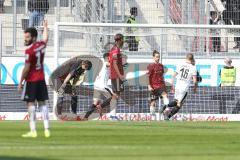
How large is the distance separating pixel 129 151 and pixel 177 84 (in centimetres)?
1289

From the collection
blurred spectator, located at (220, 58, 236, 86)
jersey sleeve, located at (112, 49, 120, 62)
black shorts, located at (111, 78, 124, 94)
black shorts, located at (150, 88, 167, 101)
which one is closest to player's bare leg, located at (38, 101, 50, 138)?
jersey sleeve, located at (112, 49, 120, 62)

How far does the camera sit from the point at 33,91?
53.2 ft

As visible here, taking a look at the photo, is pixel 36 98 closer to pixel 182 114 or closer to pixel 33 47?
pixel 33 47

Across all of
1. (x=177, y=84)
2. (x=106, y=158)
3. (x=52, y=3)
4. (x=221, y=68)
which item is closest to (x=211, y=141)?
(x=106, y=158)

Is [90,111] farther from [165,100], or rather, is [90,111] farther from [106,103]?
[165,100]

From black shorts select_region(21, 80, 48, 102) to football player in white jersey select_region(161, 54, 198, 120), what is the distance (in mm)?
9831

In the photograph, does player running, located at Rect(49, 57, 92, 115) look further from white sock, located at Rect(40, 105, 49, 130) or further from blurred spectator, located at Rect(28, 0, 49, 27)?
white sock, located at Rect(40, 105, 49, 130)

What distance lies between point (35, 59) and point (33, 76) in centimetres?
34

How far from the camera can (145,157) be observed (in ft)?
40.0

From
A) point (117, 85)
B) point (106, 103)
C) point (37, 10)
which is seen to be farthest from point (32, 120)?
point (37, 10)

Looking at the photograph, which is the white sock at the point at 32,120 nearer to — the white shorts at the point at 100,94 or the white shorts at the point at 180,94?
the white shorts at the point at 100,94

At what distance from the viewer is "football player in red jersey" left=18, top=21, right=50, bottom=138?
16.1m

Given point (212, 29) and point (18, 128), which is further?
point (212, 29)

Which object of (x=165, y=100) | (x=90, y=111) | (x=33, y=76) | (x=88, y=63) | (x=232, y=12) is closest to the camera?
(x=33, y=76)
